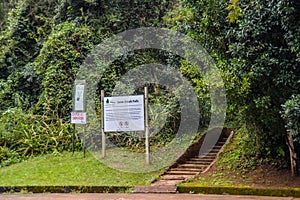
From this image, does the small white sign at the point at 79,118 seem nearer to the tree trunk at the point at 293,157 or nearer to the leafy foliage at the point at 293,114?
the tree trunk at the point at 293,157

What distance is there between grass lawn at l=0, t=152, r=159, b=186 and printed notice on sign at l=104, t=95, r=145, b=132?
1.07m

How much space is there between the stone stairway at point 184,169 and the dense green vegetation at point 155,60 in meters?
0.88

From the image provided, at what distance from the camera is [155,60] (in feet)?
49.1

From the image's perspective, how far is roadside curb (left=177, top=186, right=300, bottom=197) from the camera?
7891mm

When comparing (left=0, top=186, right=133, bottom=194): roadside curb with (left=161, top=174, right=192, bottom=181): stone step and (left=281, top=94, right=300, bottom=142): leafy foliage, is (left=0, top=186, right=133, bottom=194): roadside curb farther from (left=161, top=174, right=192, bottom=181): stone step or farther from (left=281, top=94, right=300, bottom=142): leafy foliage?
(left=281, top=94, right=300, bottom=142): leafy foliage

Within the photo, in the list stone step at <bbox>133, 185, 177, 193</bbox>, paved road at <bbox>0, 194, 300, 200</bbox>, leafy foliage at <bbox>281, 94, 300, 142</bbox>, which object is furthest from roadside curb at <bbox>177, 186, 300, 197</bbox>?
leafy foliage at <bbox>281, 94, 300, 142</bbox>

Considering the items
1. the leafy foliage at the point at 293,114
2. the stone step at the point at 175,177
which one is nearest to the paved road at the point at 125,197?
the stone step at the point at 175,177

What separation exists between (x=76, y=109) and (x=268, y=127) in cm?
534

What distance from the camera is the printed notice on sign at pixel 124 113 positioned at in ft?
34.4

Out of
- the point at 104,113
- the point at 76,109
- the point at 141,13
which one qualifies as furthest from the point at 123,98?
the point at 141,13

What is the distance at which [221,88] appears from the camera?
858 cm

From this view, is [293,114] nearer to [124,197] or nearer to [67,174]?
[124,197]

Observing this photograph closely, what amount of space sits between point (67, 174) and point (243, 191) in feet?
13.8

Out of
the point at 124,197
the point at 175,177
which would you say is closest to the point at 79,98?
the point at 175,177
